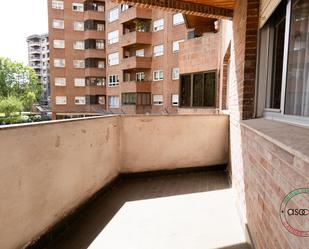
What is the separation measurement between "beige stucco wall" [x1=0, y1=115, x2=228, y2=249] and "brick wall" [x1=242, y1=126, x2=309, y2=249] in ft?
7.40

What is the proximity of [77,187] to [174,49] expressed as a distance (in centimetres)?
1831

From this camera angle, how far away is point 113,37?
24.8 metres

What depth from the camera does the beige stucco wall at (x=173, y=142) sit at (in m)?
4.99

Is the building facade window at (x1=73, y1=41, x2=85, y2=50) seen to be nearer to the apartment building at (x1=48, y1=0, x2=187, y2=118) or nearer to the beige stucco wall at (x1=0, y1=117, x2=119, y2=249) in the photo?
the apartment building at (x1=48, y1=0, x2=187, y2=118)

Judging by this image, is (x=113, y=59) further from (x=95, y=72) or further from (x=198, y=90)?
(x=198, y=90)

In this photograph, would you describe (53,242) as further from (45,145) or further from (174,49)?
(174,49)

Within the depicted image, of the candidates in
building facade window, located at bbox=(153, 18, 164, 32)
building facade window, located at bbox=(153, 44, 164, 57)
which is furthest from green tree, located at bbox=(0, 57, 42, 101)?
building facade window, located at bbox=(153, 18, 164, 32)

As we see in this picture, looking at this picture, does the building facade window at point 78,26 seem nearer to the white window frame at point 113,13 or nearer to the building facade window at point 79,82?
the white window frame at point 113,13

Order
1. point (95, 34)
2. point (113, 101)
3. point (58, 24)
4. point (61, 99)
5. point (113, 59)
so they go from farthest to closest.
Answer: point (61, 99) < point (58, 24) < point (95, 34) < point (113, 101) < point (113, 59)

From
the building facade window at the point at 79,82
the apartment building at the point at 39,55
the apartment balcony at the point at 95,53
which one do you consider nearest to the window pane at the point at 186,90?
the apartment balcony at the point at 95,53

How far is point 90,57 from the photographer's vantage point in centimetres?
2841

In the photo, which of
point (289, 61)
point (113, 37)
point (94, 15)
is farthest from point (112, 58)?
point (289, 61)

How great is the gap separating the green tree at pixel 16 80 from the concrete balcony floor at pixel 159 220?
44920mm

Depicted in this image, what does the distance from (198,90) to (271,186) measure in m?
7.73
